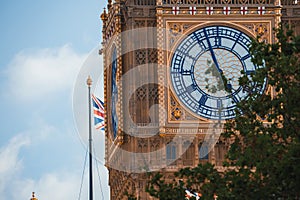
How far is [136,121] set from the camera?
5928 cm

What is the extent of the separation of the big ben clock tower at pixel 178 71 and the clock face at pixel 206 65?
0.04m

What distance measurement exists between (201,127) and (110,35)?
253 inches

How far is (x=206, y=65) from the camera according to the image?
59438mm

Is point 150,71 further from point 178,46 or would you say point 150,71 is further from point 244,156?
point 244,156

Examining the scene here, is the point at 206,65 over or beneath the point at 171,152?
over

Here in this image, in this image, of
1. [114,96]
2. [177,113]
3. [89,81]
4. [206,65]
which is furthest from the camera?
[89,81]

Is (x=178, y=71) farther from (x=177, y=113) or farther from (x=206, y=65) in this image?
(x=177, y=113)

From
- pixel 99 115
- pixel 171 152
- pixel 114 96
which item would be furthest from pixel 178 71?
pixel 99 115

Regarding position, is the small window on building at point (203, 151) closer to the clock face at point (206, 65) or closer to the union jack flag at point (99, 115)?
the clock face at point (206, 65)

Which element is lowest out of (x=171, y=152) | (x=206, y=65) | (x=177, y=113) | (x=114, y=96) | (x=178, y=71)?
(x=171, y=152)

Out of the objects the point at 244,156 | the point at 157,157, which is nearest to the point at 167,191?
the point at 244,156

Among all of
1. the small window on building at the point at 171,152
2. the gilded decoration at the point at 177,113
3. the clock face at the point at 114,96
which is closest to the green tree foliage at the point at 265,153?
the small window on building at the point at 171,152

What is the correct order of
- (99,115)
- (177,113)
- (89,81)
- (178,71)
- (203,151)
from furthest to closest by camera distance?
(99,115), (89,81), (178,71), (177,113), (203,151)

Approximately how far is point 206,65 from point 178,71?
3.52 feet
